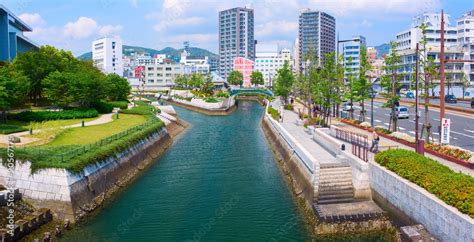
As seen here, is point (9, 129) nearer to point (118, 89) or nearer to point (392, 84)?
point (392, 84)

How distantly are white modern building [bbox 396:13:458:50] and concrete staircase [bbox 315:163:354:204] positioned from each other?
97.7 metres

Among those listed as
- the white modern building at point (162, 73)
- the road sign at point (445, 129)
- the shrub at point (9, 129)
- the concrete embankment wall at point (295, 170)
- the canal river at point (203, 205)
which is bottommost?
the canal river at point (203, 205)

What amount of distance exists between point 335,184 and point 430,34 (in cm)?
11223

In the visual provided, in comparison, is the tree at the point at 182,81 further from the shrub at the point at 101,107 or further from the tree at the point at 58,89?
the tree at the point at 58,89

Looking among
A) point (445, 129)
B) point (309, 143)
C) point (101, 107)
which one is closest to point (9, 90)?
point (101, 107)

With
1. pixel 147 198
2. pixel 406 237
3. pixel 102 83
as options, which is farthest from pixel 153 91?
pixel 406 237

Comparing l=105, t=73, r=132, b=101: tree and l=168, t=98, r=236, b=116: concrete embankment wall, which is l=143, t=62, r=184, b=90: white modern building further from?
l=105, t=73, r=132, b=101: tree

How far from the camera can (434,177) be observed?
1964 centimetres

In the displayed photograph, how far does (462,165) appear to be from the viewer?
80.1 ft

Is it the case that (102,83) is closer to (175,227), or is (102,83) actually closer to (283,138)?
(283,138)

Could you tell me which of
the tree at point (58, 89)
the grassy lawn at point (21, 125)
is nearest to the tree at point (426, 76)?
the grassy lawn at point (21, 125)

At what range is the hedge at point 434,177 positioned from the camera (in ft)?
55.8

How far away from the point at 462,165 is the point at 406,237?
7.90 metres

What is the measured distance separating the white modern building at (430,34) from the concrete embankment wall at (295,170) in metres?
84.8
